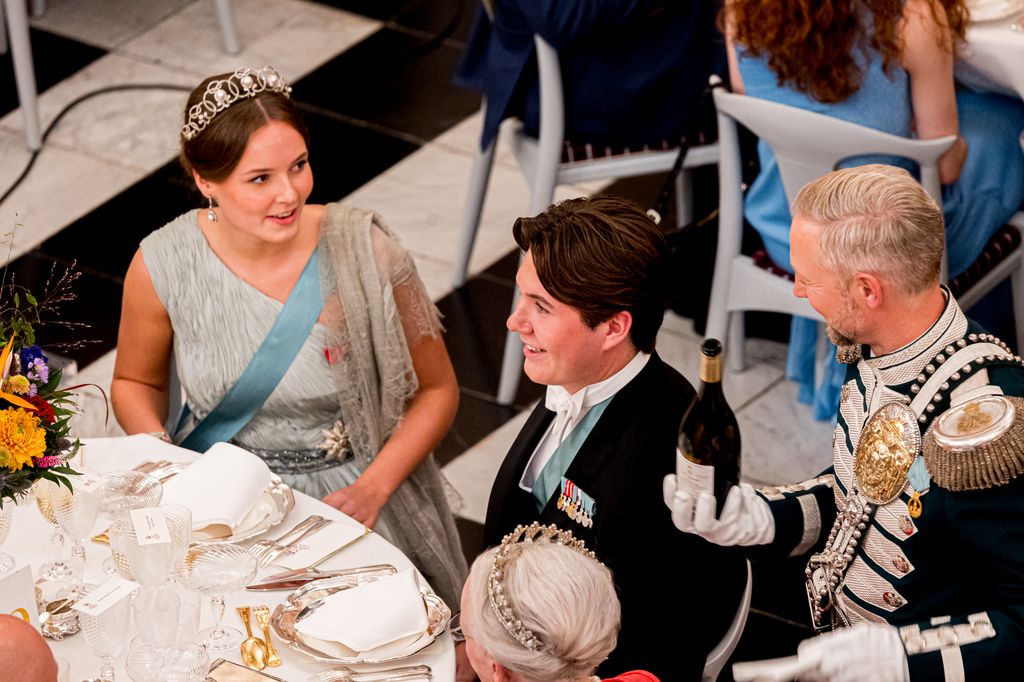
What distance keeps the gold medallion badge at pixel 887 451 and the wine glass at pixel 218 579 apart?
884 mm

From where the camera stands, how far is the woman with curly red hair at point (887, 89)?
3.06 metres

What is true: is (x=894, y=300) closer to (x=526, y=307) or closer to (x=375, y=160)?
(x=526, y=307)

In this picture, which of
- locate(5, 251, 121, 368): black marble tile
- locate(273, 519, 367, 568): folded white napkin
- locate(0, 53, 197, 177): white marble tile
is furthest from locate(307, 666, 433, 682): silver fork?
locate(0, 53, 197, 177): white marble tile

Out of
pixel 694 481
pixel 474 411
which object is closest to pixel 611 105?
pixel 474 411

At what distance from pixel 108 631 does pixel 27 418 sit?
31cm

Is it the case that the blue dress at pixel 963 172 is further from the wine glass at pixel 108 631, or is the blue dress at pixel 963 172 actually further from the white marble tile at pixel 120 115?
the white marble tile at pixel 120 115

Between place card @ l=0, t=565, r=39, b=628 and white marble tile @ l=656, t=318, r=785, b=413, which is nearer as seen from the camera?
place card @ l=0, t=565, r=39, b=628

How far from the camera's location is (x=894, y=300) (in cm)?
194

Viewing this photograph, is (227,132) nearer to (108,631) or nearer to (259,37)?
(108,631)

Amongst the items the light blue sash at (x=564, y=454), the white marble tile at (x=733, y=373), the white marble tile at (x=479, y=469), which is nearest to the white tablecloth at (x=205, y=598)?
the light blue sash at (x=564, y=454)

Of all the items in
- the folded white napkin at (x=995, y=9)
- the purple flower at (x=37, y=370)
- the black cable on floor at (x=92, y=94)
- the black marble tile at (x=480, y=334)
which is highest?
the purple flower at (x=37, y=370)

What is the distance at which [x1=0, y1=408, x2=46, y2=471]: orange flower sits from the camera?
1977 mm

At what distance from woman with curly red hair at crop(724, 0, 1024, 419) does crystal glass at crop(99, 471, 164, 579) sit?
64.9 inches

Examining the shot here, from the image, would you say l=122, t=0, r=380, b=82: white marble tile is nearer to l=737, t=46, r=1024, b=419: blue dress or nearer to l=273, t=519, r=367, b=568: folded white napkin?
l=737, t=46, r=1024, b=419: blue dress
